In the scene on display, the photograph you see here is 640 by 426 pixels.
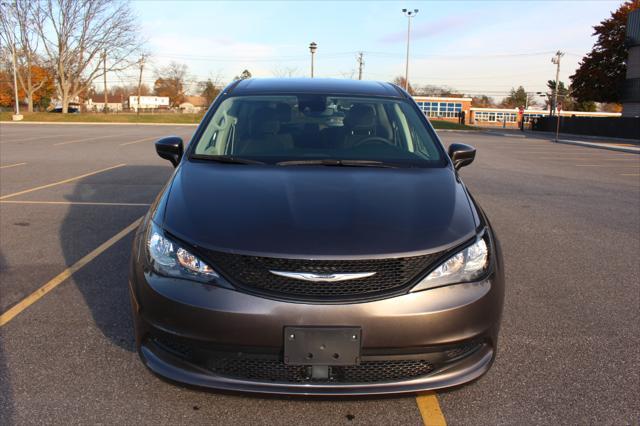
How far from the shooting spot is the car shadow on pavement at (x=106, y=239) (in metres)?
3.78

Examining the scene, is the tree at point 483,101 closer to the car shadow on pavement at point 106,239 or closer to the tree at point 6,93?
the tree at point 6,93

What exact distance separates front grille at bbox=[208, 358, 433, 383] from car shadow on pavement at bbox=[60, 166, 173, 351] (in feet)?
3.88

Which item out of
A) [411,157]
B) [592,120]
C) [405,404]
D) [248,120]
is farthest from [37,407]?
[592,120]

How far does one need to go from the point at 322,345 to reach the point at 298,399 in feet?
0.91

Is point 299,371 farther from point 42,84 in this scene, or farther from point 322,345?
point 42,84

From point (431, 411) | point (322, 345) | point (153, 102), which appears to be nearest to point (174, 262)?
point (322, 345)

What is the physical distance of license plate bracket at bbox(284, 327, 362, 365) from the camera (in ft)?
7.58

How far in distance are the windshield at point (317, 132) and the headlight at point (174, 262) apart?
101 centimetres

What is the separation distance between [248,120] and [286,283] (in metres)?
1.91

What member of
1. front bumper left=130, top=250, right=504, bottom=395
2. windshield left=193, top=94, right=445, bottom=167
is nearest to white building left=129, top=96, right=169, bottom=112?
windshield left=193, top=94, right=445, bottom=167

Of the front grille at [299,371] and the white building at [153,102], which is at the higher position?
the white building at [153,102]

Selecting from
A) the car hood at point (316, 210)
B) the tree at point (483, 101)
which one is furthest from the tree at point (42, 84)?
the tree at point (483, 101)

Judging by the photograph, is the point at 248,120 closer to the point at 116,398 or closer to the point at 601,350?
the point at 116,398

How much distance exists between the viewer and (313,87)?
4316mm
